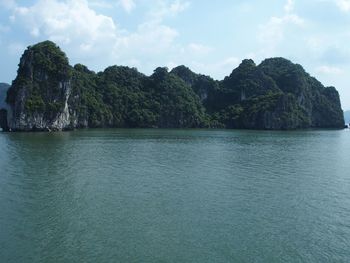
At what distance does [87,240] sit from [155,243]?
113 inches

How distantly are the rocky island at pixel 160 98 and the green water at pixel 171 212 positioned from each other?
53.1m

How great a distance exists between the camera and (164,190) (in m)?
26.1

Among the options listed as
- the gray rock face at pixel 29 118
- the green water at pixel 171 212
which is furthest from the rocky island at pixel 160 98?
the green water at pixel 171 212

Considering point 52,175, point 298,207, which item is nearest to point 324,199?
point 298,207

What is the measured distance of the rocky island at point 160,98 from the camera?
86.8m

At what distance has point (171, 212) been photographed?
2095 centimetres

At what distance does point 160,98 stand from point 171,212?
4870 inches

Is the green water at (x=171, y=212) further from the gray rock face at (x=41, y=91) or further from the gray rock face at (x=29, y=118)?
the gray rock face at (x=41, y=91)

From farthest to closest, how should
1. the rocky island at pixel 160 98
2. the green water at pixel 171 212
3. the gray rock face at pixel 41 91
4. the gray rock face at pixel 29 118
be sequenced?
1. the rocky island at pixel 160 98
2. the gray rock face at pixel 41 91
3. the gray rock face at pixel 29 118
4. the green water at pixel 171 212

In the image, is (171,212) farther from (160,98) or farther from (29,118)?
(160,98)

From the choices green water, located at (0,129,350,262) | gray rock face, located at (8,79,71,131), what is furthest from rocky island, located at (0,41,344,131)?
green water, located at (0,129,350,262)

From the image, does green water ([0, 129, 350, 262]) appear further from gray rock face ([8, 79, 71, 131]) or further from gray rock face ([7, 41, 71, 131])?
gray rock face ([7, 41, 71, 131])

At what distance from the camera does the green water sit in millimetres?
15719

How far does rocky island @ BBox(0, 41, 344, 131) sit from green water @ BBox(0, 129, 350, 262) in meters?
53.1
